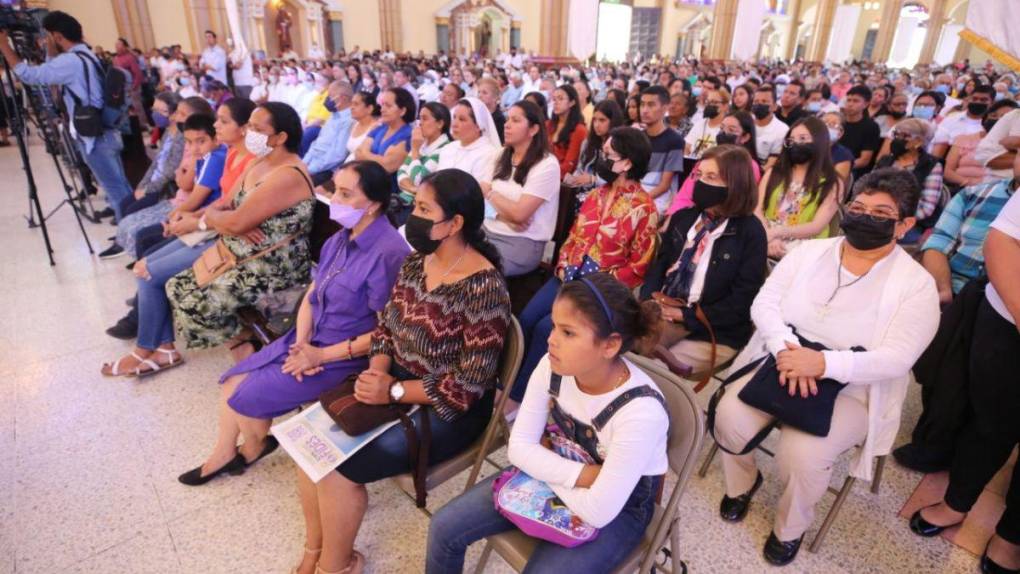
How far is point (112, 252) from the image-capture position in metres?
4.71

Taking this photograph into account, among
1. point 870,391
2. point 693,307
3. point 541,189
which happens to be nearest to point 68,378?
point 541,189

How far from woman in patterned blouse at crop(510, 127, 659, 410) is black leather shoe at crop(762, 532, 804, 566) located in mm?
1174

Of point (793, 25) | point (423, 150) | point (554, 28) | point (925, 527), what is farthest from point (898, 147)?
point (793, 25)

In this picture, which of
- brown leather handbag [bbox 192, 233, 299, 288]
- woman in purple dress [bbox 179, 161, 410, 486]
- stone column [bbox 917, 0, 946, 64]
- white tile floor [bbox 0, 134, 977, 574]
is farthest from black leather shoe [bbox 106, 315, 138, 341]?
stone column [bbox 917, 0, 946, 64]

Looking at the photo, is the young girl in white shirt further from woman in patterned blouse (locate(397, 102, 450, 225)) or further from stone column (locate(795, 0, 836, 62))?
stone column (locate(795, 0, 836, 62))

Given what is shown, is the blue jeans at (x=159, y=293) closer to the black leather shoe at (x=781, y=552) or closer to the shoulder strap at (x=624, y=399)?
the shoulder strap at (x=624, y=399)

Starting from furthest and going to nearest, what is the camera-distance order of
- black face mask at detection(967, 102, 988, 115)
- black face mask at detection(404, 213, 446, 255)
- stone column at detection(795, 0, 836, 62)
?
stone column at detection(795, 0, 836, 62), black face mask at detection(967, 102, 988, 115), black face mask at detection(404, 213, 446, 255)

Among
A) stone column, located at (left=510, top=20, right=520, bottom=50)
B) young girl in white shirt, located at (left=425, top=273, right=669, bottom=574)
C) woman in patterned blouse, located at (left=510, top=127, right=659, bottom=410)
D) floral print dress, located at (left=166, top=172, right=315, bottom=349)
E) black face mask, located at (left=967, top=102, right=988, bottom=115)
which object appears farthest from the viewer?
stone column, located at (left=510, top=20, right=520, bottom=50)

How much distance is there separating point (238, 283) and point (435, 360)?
143 cm

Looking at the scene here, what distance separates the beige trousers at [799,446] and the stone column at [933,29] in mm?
32988

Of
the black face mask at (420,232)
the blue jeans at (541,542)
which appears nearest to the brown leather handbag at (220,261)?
the black face mask at (420,232)

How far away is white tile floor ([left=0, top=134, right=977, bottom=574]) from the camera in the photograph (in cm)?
202

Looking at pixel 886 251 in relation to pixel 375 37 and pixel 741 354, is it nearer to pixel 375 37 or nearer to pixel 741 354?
pixel 741 354

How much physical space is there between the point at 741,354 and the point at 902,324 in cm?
57
